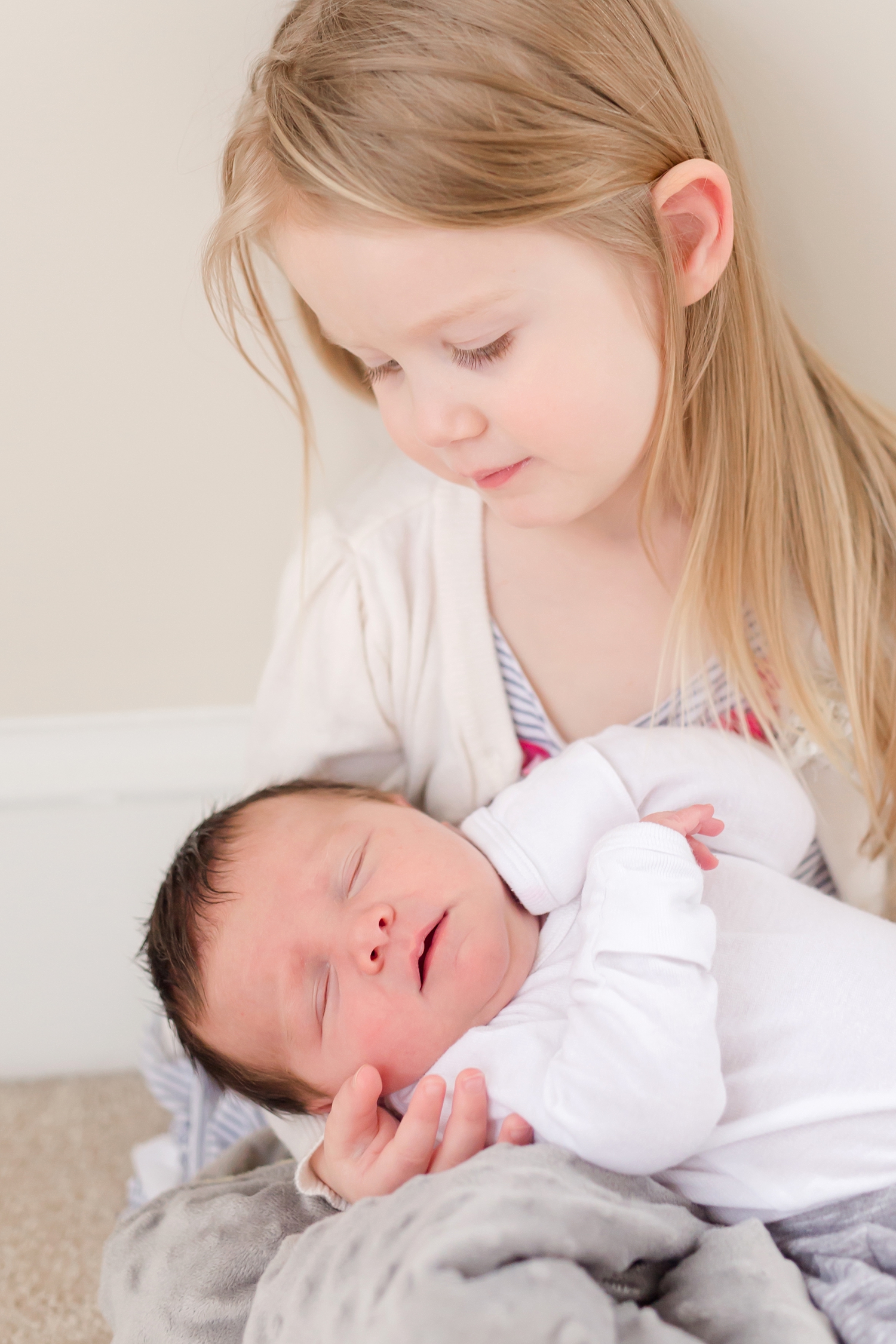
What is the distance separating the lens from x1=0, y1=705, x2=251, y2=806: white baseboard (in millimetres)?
1276

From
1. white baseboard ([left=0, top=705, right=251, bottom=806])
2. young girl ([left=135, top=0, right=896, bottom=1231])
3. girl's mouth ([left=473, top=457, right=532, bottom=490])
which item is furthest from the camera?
white baseboard ([left=0, top=705, right=251, bottom=806])

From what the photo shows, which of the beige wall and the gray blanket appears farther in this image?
the beige wall

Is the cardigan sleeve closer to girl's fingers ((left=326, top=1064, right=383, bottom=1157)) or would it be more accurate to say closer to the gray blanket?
girl's fingers ((left=326, top=1064, right=383, bottom=1157))

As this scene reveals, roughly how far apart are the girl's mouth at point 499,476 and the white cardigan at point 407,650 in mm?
204

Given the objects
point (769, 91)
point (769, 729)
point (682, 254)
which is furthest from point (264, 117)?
point (769, 729)

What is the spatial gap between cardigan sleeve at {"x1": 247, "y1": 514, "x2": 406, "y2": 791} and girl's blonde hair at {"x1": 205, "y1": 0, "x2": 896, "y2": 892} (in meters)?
0.16

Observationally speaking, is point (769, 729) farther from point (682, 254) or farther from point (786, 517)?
point (682, 254)

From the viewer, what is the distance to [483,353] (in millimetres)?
788

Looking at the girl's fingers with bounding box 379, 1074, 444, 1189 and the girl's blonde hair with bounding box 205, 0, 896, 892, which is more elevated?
the girl's blonde hair with bounding box 205, 0, 896, 892

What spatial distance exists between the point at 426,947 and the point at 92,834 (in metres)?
0.56

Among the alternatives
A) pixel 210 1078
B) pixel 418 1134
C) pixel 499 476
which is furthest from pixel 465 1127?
pixel 499 476

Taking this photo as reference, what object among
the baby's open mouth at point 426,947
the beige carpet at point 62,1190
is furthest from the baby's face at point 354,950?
the beige carpet at point 62,1190

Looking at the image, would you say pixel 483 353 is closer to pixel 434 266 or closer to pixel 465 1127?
pixel 434 266

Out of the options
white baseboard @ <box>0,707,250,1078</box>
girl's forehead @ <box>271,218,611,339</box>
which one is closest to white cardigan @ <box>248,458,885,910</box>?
white baseboard @ <box>0,707,250,1078</box>
